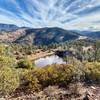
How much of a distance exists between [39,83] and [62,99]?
34.5 ft

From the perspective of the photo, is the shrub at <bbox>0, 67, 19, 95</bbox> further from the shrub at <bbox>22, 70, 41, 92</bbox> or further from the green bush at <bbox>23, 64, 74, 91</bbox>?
the green bush at <bbox>23, 64, 74, 91</bbox>

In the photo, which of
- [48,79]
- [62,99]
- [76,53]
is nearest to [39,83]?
[48,79]

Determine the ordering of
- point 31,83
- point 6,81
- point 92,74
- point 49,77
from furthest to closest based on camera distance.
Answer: point 92,74
point 49,77
point 31,83
point 6,81

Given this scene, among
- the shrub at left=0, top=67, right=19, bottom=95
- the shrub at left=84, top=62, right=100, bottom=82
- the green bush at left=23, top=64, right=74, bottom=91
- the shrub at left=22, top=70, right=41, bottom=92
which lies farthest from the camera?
the shrub at left=84, top=62, right=100, bottom=82

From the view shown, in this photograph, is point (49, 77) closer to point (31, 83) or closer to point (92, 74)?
point (31, 83)

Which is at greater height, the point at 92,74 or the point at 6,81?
the point at 6,81

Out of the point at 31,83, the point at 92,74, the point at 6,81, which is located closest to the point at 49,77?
the point at 31,83

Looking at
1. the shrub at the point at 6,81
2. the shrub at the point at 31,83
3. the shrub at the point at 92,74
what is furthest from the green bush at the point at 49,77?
the shrub at the point at 6,81

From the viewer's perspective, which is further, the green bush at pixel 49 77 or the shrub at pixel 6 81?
the green bush at pixel 49 77

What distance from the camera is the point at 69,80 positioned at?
5303 cm

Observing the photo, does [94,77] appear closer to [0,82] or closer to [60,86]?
[60,86]

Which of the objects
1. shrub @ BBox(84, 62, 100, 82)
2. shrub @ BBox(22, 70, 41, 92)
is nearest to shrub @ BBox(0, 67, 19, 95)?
shrub @ BBox(22, 70, 41, 92)

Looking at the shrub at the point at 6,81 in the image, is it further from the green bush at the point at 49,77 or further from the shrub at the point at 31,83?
the green bush at the point at 49,77

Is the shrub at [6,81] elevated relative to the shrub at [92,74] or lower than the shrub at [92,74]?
elevated
